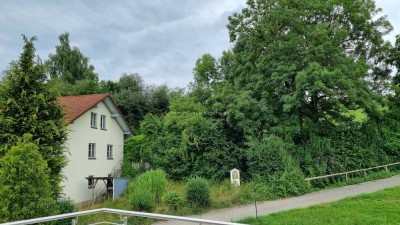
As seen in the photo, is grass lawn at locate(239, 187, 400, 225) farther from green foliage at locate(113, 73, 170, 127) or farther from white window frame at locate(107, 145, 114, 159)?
green foliage at locate(113, 73, 170, 127)

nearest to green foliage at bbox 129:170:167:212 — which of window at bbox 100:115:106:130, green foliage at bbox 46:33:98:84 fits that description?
window at bbox 100:115:106:130

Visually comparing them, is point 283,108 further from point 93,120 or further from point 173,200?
point 93,120

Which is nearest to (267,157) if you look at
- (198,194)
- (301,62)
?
(198,194)

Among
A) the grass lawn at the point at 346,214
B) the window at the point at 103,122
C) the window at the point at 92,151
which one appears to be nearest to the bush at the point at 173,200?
the grass lawn at the point at 346,214

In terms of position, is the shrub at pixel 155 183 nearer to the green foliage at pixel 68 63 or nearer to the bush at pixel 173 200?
the bush at pixel 173 200

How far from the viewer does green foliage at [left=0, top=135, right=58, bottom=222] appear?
913 centimetres

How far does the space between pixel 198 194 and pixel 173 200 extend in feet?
3.49

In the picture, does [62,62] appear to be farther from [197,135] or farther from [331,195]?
[331,195]

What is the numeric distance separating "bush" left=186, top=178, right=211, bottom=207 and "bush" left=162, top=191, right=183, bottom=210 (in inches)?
17.1

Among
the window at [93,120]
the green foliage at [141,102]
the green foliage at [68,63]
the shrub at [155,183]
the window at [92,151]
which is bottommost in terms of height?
the shrub at [155,183]

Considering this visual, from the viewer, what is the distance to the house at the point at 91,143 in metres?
19.5

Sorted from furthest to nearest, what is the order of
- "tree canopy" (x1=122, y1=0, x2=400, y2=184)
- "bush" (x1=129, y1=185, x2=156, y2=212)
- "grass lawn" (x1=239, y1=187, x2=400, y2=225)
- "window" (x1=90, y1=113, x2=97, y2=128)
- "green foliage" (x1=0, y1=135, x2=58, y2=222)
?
"window" (x1=90, y1=113, x2=97, y2=128) < "tree canopy" (x1=122, y1=0, x2=400, y2=184) < "bush" (x1=129, y1=185, x2=156, y2=212) < "grass lawn" (x1=239, y1=187, x2=400, y2=225) < "green foliage" (x1=0, y1=135, x2=58, y2=222)

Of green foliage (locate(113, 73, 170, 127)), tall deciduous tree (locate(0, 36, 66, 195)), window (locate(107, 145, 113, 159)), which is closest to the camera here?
tall deciduous tree (locate(0, 36, 66, 195))

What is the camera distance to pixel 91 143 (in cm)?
2164
